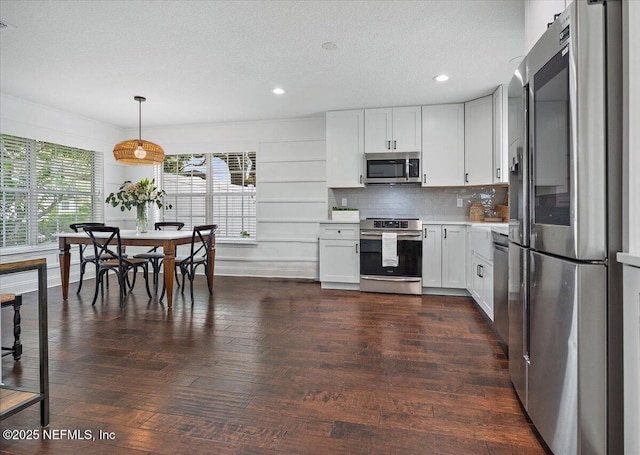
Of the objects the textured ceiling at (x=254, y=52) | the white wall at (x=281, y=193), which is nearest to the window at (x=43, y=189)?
the textured ceiling at (x=254, y=52)

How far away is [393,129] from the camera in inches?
199

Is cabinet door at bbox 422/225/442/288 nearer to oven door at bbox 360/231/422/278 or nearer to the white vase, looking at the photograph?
oven door at bbox 360/231/422/278

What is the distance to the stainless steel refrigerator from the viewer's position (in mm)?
1259

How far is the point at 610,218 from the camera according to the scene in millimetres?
1265

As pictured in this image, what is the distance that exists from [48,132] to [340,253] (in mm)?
4108

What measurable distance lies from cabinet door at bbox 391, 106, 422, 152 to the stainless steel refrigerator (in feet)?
11.3

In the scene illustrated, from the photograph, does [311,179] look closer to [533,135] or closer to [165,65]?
[165,65]

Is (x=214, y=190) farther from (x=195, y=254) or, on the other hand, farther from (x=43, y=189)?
(x=43, y=189)

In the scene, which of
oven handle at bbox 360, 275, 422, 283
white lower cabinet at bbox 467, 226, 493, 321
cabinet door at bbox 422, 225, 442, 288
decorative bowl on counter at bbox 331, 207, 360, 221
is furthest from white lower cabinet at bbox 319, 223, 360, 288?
white lower cabinet at bbox 467, 226, 493, 321

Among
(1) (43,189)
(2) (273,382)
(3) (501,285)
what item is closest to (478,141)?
(3) (501,285)

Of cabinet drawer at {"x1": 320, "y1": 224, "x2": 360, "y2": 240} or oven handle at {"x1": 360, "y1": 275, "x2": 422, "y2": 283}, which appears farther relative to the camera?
cabinet drawer at {"x1": 320, "y1": 224, "x2": 360, "y2": 240}

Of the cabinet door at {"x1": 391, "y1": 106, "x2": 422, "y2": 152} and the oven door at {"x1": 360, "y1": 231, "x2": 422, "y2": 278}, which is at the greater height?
the cabinet door at {"x1": 391, "y1": 106, "x2": 422, "y2": 152}

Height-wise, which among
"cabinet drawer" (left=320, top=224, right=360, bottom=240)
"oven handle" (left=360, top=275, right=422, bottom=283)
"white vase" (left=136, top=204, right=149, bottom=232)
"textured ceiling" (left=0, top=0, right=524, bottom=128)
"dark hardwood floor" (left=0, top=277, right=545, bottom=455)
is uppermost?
"textured ceiling" (left=0, top=0, right=524, bottom=128)

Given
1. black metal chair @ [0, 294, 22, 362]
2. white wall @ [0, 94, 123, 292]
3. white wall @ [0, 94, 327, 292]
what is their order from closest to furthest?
1. black metal chair @ [0, 294, 22, 362]
2. white wall @ [0, 94, 123, 292]
3. white wall @ [0, 94, 327, 292]
